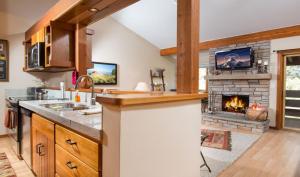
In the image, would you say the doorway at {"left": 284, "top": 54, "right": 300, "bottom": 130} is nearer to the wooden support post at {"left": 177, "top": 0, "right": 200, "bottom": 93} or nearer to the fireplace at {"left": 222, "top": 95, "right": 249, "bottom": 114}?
the fireplace at {"left": 222, "top": 95, "right": 249, "bottom": 114}

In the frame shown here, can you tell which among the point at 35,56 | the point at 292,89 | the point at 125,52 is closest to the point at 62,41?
the point at 35,56

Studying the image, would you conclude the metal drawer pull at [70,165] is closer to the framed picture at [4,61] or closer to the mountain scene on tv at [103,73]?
the framed picture at [4,61]

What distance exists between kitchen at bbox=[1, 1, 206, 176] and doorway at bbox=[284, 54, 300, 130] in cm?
453

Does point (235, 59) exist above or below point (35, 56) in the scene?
above

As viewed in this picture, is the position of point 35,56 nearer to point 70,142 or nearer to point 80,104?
point 80,104

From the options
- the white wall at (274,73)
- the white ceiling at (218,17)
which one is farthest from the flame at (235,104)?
the white ceiling at (218,17)

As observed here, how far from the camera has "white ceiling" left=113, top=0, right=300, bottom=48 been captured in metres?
4.18

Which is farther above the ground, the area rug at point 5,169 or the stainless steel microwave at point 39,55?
the stainless steel microwave at point 39,55

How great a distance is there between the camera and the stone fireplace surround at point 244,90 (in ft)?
15.5

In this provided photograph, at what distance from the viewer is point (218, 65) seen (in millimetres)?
5809

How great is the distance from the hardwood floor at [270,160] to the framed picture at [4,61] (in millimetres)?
4531

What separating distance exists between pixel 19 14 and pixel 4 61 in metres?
1.10

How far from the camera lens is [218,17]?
484 centimetres

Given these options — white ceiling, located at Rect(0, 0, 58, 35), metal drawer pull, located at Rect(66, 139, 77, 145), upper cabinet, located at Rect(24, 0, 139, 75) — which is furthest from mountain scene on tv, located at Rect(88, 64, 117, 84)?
metal drawer pull, located at Rect(66, 139, 77, 145)
